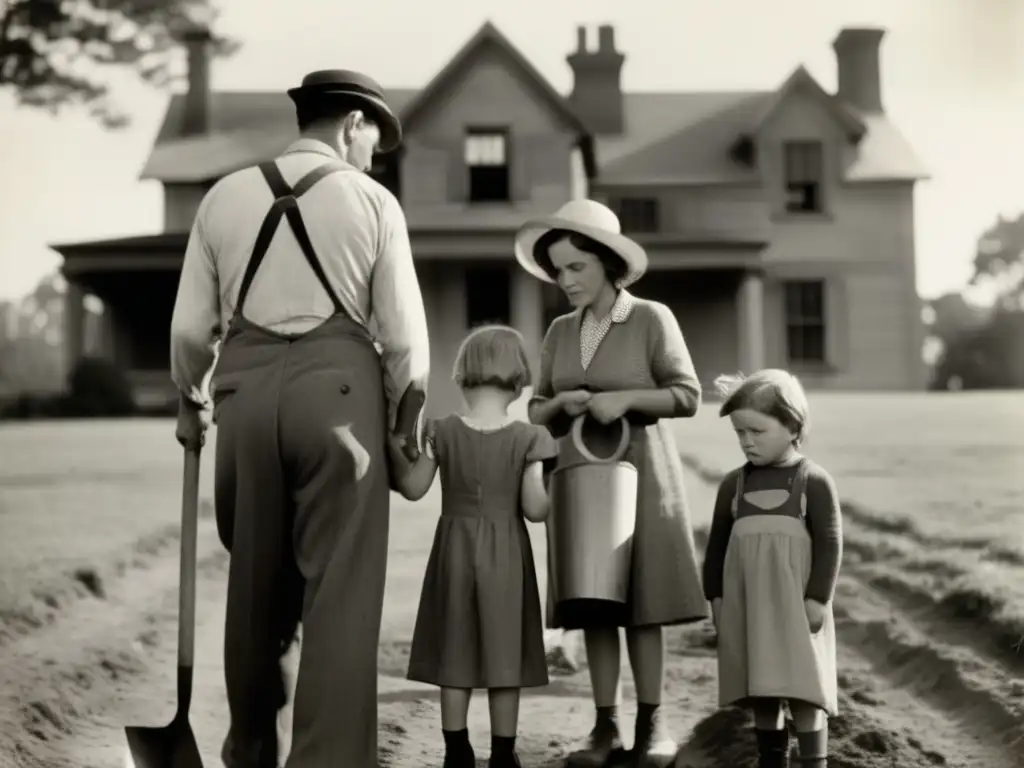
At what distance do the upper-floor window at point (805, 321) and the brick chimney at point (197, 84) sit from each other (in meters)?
3.04

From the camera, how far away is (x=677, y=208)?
672 centimetres

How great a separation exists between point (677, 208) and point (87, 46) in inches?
126

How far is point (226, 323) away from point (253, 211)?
35 cm

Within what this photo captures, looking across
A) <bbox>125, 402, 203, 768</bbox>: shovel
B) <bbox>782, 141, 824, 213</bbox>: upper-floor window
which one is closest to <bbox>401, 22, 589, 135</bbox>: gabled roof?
<bbox>782, 141, 824, 213</bbox>: upper-floor window

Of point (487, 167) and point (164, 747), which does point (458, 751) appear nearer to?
point (164, 747)

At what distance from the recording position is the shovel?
3.71 m

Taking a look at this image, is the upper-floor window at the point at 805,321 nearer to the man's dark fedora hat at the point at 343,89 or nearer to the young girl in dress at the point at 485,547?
the young girl in dress at the point at 485,547

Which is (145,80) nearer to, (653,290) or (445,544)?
(653,290)

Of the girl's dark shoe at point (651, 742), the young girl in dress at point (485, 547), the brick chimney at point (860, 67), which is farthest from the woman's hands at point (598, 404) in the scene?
the brick chimney at point (860, 67)

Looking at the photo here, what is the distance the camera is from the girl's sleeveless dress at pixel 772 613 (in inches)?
137

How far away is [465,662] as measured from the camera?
357cm

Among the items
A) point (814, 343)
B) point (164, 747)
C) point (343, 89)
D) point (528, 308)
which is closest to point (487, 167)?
point (528, 308)

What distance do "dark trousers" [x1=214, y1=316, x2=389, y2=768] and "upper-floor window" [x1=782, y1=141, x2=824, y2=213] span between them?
3807 mm

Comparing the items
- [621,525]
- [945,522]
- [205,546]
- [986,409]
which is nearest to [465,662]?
[621,525]
